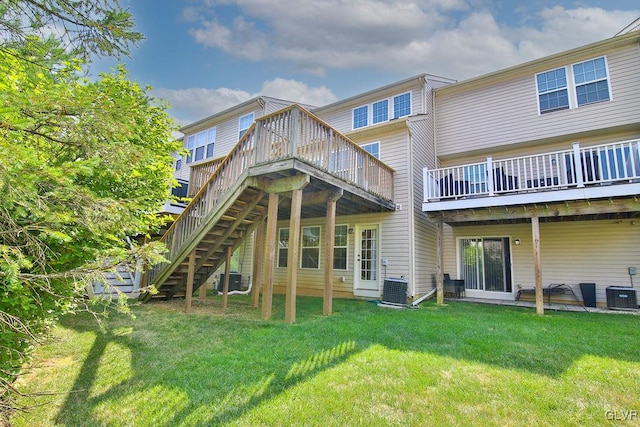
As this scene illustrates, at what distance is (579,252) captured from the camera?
28.2ft

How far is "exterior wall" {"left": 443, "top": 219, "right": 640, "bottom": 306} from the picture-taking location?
810 centimetres

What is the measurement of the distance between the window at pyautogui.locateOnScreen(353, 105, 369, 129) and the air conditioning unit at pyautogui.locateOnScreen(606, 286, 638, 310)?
8694 mm

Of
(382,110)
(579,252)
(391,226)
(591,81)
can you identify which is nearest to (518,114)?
(591,81)

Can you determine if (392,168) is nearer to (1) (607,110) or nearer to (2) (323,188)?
(2) (323,188)

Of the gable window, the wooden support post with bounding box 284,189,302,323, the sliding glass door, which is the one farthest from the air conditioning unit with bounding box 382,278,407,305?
the gable window

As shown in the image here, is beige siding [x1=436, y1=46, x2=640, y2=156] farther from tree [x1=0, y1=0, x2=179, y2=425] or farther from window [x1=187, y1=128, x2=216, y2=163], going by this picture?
window [x1=187, y1=128, x2=216, y2=163]

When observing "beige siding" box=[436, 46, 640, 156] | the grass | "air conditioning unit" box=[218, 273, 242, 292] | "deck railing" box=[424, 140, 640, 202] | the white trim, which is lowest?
the grass

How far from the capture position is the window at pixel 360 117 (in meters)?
11.9

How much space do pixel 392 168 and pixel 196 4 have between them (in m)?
6.51

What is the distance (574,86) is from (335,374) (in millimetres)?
10761

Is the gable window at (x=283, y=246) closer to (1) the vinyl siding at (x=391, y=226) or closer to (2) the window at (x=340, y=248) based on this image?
(1) the vinyl siding at (x=391, y=226)

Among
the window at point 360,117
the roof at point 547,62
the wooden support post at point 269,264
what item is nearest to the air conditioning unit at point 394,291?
the wooden support post at point 269,264

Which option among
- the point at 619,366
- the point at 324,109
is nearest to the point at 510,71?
the point at 324,109

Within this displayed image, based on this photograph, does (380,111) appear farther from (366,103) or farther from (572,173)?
(572,173)
